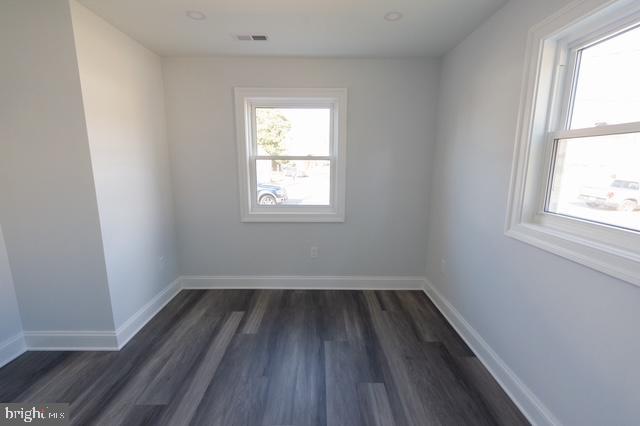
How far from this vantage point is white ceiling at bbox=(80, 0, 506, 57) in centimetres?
169

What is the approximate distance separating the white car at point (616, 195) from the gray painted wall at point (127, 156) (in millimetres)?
3087

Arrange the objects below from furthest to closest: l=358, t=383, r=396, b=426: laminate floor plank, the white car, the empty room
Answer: l=358, t=383, r=396, b=426: laminate floor plank → the empty room → the white car

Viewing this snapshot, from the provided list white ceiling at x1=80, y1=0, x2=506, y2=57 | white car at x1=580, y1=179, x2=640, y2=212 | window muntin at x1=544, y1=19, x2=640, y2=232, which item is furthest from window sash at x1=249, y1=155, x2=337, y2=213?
white car at x1=580, y1=179, x2=640, y2=212

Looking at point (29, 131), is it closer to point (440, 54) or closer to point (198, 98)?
point (198, 98)

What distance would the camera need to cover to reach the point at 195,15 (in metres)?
1.82

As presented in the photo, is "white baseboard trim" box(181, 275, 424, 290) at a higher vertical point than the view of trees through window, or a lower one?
lower

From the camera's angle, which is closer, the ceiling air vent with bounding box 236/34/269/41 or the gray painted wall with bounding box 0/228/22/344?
the gray painted wall with bounding box 0/228/22/344

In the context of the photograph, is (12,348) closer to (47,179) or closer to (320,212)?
(47,179)

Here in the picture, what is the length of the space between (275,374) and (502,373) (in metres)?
1.55

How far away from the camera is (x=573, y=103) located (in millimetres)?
1422

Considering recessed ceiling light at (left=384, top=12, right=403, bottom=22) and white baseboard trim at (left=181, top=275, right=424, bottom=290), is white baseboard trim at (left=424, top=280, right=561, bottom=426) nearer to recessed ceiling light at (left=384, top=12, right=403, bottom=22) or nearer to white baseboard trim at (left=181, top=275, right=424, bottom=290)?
white baseboard trim at (left=181, top=275, right=424, bottom=290)

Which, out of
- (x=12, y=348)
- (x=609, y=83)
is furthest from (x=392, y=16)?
(x=12, y=348)

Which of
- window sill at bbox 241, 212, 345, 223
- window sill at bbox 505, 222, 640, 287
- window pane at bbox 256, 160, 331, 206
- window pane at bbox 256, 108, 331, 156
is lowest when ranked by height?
window sill at bbox 241, 212, 345, 223

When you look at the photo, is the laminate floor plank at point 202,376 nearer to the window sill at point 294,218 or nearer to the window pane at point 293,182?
the window sill at point 294,218
